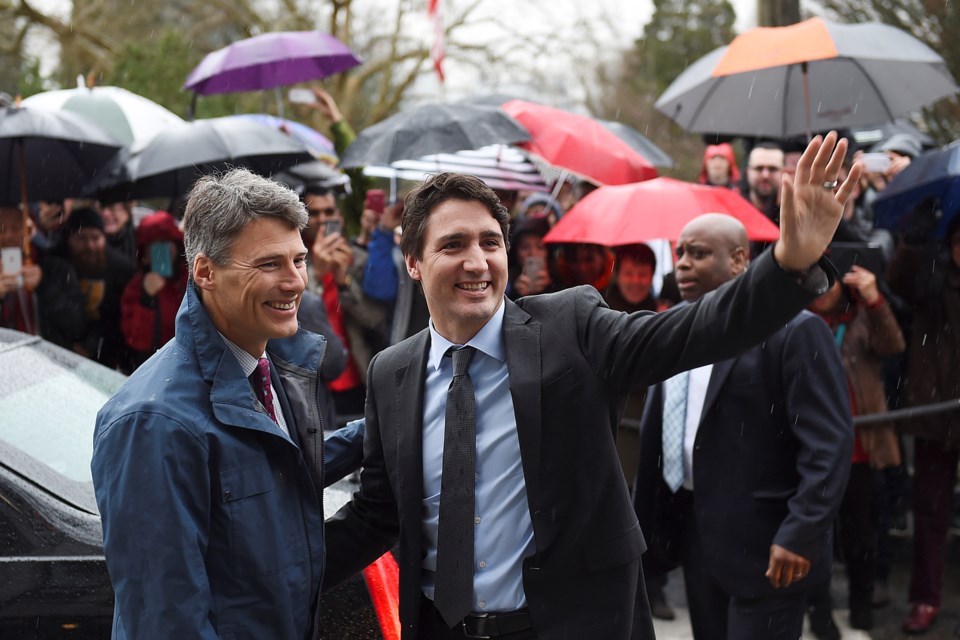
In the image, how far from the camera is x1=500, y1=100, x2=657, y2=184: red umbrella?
661 cm

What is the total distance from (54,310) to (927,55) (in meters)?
5.47

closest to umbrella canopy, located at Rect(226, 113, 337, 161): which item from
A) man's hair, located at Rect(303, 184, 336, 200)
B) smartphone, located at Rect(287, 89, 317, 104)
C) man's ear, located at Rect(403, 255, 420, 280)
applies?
smartphone, located at Rect(287, 89, 317, 104)

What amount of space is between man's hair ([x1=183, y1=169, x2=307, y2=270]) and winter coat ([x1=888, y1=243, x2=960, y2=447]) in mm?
4181

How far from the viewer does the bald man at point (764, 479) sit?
3684 millimetres

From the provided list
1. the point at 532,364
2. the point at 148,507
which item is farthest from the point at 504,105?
the point at 148,507

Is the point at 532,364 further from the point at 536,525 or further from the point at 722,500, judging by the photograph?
A: the point at 722,500

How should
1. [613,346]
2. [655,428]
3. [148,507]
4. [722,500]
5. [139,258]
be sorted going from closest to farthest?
1. [148,507]
2. [613,346]
3. [722,500]
4. [655,428]
5. [139,258]

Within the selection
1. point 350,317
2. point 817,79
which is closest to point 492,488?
point 350,317

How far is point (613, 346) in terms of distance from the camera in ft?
8.27

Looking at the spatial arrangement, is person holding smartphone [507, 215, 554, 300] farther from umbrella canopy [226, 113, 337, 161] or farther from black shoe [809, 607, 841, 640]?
umbrella canopy [226, 113, 337, 161]

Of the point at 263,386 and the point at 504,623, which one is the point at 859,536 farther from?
the point at 263,386

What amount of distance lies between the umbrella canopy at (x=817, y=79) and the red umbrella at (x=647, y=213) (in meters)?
0.79

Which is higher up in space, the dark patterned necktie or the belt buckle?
the dark patterned necktie

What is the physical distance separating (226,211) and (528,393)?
82cm
